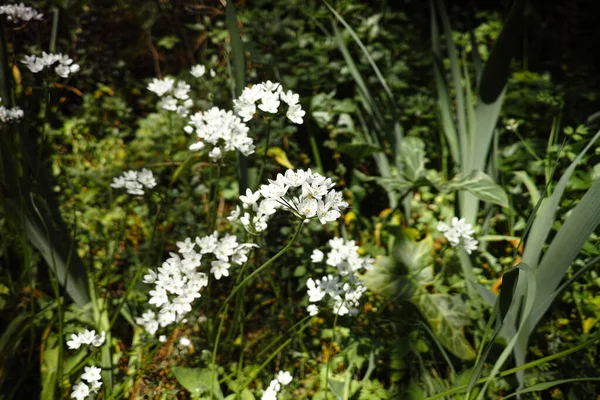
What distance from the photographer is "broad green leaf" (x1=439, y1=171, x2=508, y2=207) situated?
1.64 metres

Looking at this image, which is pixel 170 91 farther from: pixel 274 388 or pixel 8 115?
pixel 274 388

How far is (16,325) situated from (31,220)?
0.37 metres

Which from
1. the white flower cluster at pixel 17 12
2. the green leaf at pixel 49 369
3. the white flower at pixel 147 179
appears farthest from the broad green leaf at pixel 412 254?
the white flower cluster at pixel 17 12

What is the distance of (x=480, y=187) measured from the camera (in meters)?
1.69

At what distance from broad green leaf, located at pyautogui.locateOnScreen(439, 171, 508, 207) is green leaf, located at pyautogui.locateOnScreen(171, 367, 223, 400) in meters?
1.16

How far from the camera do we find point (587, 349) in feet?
5.06

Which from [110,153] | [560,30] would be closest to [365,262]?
[110,153]

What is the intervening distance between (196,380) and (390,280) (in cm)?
80

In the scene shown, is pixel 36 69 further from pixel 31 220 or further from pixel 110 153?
pixel 110 153

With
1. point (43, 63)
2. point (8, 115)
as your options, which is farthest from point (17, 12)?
point (8, 115)

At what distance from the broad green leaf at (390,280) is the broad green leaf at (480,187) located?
393mm

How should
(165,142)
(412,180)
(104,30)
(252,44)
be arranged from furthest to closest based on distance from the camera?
(104,30)
(165,142)
(252,44)
(412,180)

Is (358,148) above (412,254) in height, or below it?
above

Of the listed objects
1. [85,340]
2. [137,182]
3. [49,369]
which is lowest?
[49,369]
